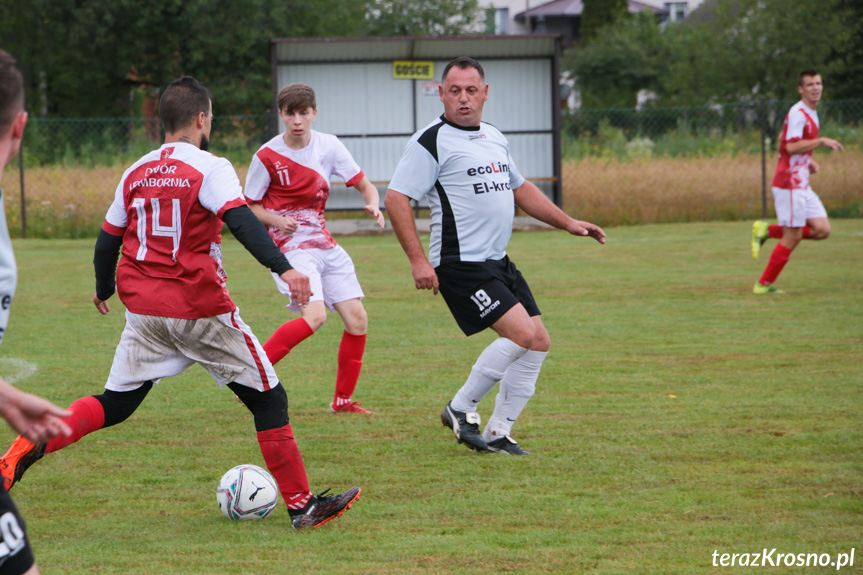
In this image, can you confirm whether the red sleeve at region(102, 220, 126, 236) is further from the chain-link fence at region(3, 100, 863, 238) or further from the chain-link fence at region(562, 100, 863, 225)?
the chain-link fence at region(562, 100, 863, 225)

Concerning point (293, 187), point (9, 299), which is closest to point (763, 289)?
point (293, 187)

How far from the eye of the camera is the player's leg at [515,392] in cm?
502

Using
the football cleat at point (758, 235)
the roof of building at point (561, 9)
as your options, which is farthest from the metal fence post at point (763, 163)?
the roof of building at point (561, 9)

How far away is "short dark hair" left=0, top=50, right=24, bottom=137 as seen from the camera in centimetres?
226

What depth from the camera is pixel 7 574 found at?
229 centimetres

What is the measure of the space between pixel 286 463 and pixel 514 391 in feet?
5.07

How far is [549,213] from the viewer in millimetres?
5227

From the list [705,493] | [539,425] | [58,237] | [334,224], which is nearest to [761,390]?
[539,425]

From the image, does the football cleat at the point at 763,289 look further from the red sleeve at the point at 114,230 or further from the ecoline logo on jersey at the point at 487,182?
the red sleeve at the point at 114,230

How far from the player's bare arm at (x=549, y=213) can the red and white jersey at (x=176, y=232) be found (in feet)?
6.37

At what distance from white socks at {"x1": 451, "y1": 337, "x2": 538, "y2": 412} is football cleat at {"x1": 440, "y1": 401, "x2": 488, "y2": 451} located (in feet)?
0.11

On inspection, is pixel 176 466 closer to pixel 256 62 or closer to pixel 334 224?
pixel 334 224

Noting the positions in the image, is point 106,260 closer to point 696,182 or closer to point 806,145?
point 806,145

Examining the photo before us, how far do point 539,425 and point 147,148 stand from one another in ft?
54.8
